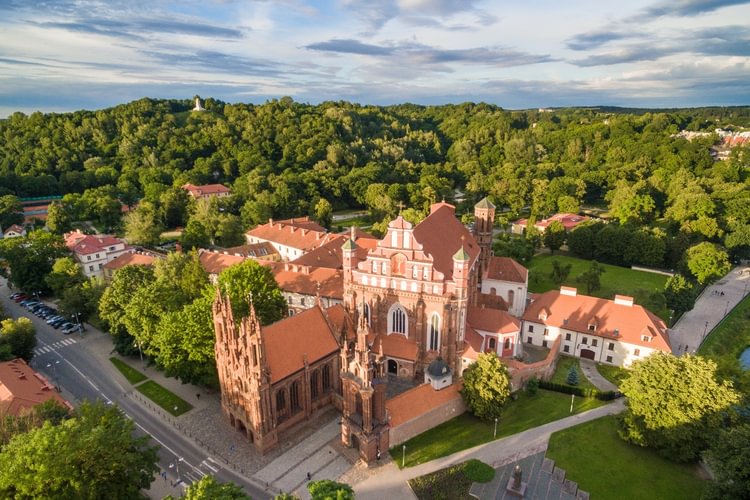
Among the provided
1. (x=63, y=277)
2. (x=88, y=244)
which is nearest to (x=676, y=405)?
(x=63, y=277)

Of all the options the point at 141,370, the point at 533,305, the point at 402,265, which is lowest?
the point at 141,370

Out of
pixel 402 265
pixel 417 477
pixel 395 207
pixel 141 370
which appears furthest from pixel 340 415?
pixel 395 207

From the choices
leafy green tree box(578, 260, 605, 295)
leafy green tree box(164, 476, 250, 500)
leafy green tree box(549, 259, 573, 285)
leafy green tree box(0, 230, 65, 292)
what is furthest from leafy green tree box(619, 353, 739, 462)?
leafy green tree box(0, 230, 65, 292)

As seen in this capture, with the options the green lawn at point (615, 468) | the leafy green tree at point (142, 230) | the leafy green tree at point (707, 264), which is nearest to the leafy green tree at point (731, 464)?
the green lawn at point (615, 468)

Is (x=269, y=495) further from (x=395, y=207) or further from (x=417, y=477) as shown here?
(x=395, y=207)

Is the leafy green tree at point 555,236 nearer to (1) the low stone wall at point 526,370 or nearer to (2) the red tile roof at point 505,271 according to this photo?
(2) the red tile roof at point 505,271

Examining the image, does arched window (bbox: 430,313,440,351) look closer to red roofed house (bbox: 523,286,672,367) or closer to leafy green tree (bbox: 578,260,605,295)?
red roofed house (bbox: 523,286,672,367)
